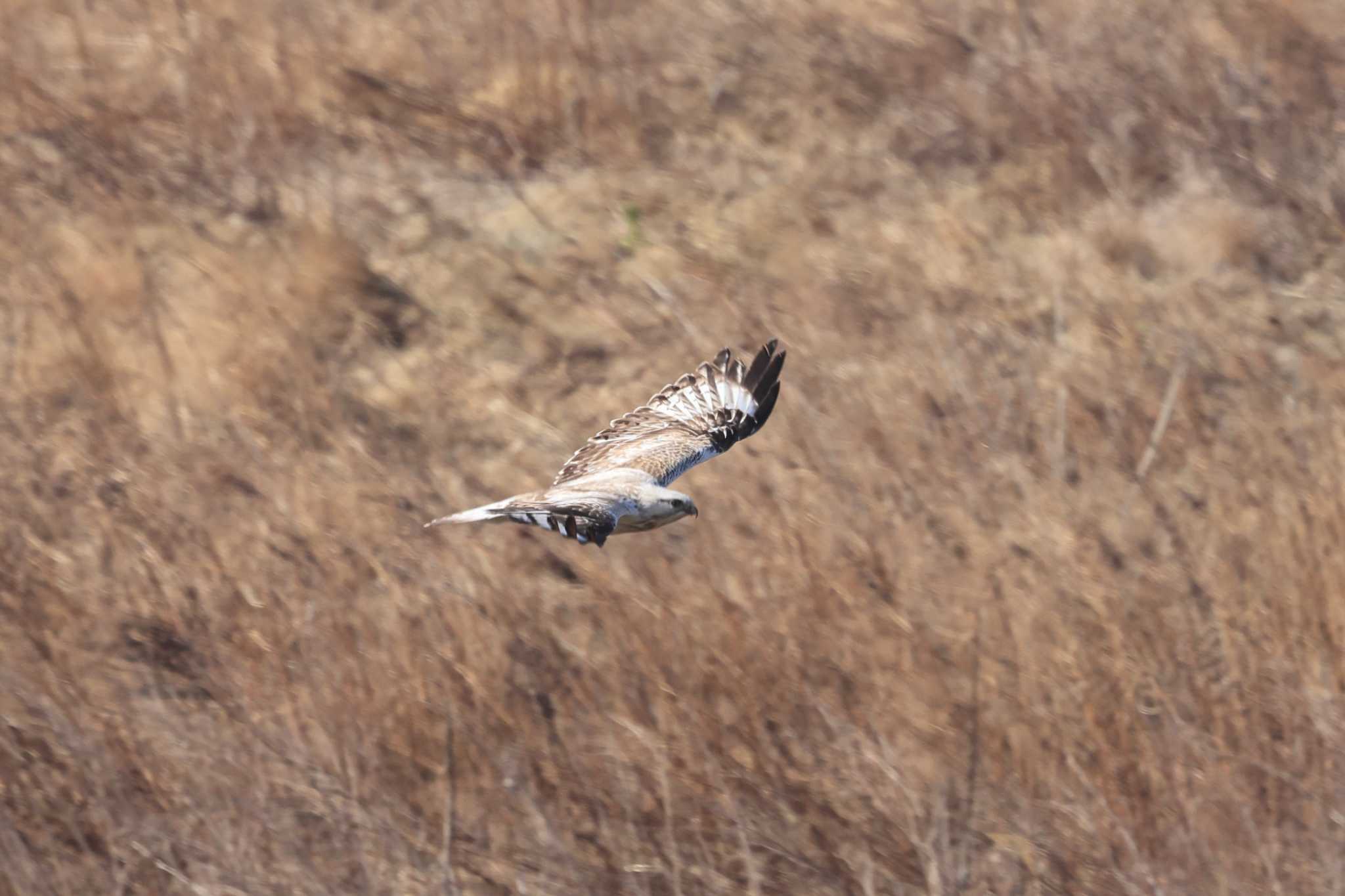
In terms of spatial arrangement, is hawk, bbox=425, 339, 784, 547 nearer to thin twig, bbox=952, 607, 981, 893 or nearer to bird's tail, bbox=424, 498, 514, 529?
bird's tail, bbox=424, 498, 514, 529

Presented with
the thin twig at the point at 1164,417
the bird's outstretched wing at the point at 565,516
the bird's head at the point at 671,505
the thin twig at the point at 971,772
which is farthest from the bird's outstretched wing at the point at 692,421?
the thin twig at the point at 1164,417

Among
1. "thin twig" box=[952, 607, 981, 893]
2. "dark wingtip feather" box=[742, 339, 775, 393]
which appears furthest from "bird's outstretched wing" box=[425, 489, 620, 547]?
"thin twig" box=[952, 607, 981, 893]

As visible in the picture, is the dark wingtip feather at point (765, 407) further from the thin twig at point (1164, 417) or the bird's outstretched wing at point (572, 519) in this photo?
the thin twig at point (1164, 417)

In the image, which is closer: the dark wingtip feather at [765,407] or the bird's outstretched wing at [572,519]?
the bird's outstretched wing at [572,519]

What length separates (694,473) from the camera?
26.4ft

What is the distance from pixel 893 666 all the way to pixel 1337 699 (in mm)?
1971

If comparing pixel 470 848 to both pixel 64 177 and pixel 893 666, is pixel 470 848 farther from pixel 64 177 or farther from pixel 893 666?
pixel 64 177

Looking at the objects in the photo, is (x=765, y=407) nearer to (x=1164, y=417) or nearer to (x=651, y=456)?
(x=651, y=456)

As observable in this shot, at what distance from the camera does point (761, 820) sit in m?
6.62

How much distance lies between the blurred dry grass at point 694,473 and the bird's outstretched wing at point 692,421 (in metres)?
0.99

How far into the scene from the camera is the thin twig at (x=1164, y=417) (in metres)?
8.57

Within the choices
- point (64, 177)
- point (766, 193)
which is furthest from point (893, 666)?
point (64, 177)

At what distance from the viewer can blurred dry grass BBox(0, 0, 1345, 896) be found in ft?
21.9

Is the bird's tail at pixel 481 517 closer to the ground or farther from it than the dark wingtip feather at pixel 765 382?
farther from it
